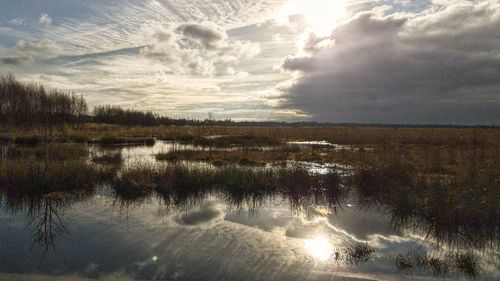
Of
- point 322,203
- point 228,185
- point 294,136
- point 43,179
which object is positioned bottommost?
point 322,203

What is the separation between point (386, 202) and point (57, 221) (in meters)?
10.8

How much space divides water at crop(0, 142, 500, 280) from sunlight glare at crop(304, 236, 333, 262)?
0.07ft

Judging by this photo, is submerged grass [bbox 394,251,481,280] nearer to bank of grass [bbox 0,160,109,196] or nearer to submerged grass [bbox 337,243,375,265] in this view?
submerged grass [bbox 337,243,375,265]

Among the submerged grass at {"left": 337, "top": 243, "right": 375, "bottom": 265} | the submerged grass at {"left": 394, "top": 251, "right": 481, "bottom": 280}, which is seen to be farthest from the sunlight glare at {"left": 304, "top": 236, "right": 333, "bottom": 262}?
the submerged grass at {"left": 394, "top": 251, "right": 481, "bottom": 280}

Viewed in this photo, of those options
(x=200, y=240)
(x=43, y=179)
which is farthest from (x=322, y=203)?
(x=43, y=179)

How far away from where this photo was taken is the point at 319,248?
777cm

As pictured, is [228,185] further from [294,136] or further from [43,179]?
[294,136]

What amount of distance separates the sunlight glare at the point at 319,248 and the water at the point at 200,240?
2 centimetres

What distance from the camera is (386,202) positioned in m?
11.8

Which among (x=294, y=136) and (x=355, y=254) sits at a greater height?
(x=294, y=136)

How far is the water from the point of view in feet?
21.0

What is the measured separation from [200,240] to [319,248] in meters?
2.93

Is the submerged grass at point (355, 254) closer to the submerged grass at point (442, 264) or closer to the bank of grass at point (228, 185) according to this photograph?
the submerged grass at point (442, 264)

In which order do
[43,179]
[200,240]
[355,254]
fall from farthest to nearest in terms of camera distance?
[43,179] → [200,240] → [355,254]
